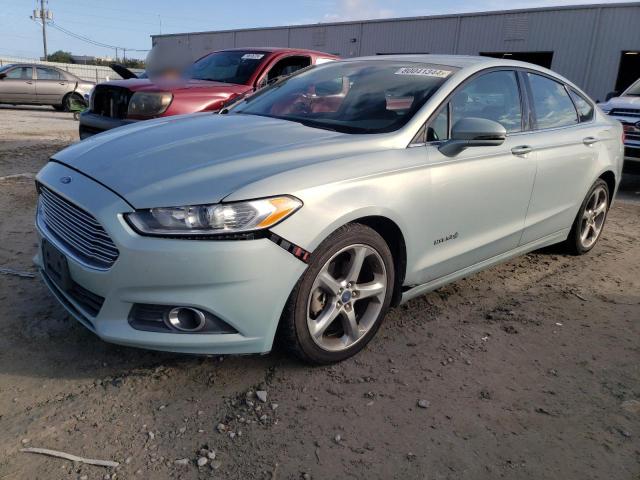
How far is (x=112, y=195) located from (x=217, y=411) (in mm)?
1067

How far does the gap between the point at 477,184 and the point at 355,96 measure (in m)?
0.93

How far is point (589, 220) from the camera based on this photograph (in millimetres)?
4832

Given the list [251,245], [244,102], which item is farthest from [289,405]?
[244,102]

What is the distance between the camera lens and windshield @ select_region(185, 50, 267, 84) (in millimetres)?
6880

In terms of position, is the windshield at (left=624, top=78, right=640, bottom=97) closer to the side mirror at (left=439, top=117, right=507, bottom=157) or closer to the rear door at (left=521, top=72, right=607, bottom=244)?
the rear door at (left=521, top=72, right=607, bottom=244)

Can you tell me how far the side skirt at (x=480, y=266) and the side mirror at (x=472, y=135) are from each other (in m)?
0.77

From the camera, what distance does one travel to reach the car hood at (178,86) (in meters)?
5.98

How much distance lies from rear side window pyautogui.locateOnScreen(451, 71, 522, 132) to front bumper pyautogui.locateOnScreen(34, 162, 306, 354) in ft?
5.23

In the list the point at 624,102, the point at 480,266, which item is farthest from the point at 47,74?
the point at 480,266

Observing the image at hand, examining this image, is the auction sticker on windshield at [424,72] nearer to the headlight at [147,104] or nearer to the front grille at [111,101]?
the headlight at [147,104]

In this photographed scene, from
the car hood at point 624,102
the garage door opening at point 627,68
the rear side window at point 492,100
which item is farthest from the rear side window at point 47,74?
the garage door opening at point 627,68

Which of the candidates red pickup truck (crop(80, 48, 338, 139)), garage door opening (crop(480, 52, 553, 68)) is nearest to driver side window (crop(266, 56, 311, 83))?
red pickup truck (crop(80, 48, 338, 139))

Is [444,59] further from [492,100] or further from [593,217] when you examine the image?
[593,217]

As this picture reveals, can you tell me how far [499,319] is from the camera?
3.53m
